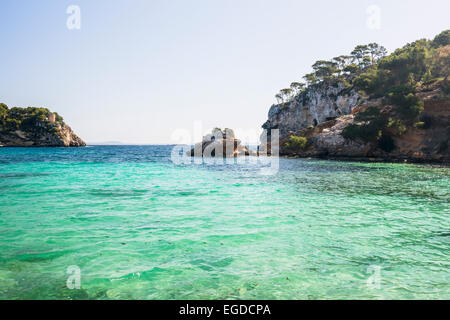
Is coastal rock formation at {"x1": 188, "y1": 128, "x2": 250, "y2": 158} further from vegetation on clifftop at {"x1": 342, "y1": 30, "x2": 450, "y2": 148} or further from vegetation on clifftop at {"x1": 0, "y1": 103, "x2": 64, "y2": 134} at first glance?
vegetation on clifftop at {"x1": 0, "y1": 103, "x2": 64, "y2": 134}

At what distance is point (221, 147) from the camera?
191ft

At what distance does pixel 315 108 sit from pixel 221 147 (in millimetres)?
51936

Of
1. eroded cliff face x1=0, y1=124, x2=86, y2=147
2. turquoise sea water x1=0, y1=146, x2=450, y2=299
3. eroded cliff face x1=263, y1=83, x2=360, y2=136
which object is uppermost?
eroded cliff face x1=263, y1=83, x2=360, y2=136

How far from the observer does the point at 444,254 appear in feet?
21.3

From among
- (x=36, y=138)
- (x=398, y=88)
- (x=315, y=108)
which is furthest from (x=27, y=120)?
(x=398, y=88)

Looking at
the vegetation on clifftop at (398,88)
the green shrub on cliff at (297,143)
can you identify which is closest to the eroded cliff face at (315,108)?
the vegetation on clifftop at (398,88)

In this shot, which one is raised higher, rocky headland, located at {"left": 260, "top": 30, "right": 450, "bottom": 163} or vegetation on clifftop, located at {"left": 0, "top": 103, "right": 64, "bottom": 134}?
vegetation on clifftop, located at {"left": 0, "top": 103, "right": 64, "bottom": 134}

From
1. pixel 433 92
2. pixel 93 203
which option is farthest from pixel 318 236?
pixel 433 92

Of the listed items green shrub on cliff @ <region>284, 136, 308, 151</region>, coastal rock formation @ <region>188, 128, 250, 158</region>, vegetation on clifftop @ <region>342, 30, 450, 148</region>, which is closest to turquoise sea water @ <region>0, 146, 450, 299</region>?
vegetation on clifftop @ <region>342, 30, 450, 148</region>

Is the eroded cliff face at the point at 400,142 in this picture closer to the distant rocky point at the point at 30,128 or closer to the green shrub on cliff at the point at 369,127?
the green shrub on cliff at the point at 369,127

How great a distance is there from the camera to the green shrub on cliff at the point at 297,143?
55953 millimetres

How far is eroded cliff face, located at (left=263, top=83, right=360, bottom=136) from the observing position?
3285 inches

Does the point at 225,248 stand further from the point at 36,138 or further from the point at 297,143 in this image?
the point at 36,138
